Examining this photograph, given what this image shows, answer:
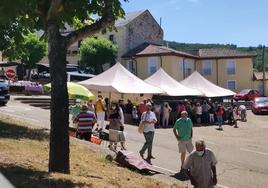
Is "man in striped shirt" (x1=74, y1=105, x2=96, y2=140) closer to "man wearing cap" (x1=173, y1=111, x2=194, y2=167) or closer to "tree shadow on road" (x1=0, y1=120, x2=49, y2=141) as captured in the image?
"tree shadow on road" (x1=0, y1=120, x2=49, y2=141)

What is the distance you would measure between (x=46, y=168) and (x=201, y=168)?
3.14 m

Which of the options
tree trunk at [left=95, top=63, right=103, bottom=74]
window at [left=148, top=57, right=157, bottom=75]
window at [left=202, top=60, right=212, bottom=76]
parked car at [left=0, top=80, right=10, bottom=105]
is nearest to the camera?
parked car at [left=0, top=80, right=10, bottom=105]

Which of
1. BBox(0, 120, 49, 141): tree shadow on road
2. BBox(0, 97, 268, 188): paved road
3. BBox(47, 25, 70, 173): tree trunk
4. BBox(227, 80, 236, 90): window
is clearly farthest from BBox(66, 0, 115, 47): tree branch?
BBox(227, 80, 236, 90): window

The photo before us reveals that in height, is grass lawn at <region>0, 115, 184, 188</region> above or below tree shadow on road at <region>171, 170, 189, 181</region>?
above

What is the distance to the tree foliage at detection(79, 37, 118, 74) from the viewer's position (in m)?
60.1

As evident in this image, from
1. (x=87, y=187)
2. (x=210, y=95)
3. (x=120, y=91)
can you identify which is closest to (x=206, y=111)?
(x=210, y=95)

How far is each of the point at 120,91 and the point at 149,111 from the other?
527 inches

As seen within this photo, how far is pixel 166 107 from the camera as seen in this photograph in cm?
3005

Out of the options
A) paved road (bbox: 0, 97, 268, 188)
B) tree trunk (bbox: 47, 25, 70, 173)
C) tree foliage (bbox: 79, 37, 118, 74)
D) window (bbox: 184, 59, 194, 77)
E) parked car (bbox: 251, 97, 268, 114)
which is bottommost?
paved road (bbox: 0, 97, 268, 188)

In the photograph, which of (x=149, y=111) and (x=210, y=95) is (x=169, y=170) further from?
(x=210, y=95)

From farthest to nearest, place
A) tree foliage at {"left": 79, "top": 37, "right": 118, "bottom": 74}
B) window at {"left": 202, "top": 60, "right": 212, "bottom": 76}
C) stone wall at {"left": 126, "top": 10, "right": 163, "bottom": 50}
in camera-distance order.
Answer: window at {"left": 202, "top": 60, "right": 212, "bottom": 76} → stone wall at {"left": 126, "top": 10, "right": 163, "bottom": 50} → tree foliage at {"left": 79, "top": 37, "right": 118, "bottom": 74}

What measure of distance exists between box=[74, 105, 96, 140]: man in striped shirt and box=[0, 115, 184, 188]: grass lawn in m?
1.39

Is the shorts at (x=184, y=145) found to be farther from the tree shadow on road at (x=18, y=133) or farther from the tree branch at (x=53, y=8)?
the tree branch at (x=53, y=8)

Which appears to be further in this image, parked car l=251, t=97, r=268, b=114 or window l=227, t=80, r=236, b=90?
window l=227, t=80, r=236, b=90
